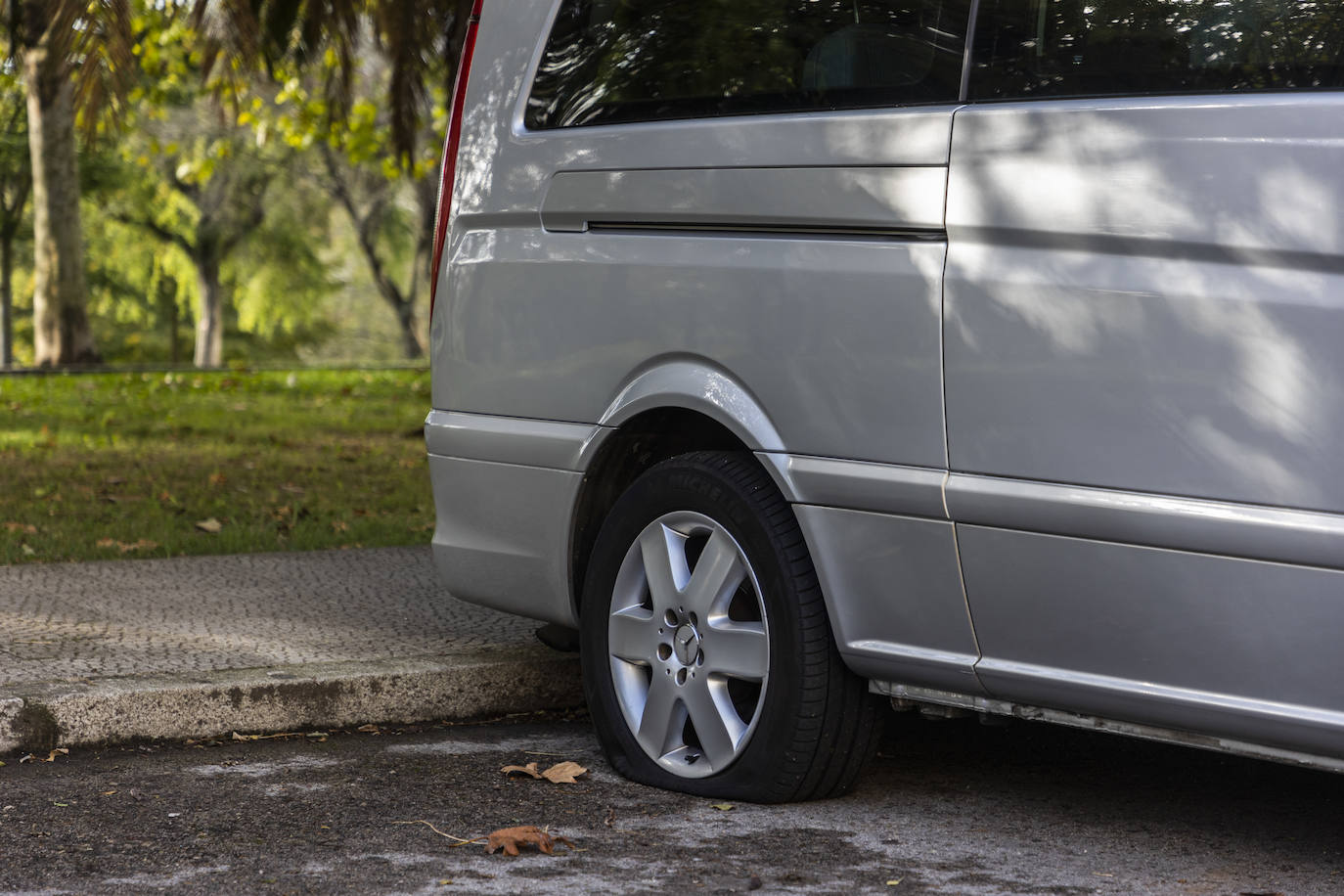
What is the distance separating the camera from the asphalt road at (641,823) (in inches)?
127

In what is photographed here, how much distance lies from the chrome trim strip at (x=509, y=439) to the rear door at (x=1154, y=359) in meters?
1.14

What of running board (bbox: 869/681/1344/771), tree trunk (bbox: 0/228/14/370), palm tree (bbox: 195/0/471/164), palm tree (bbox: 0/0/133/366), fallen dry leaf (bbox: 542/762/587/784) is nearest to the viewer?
running board (bbox: 869/681/1344/771)

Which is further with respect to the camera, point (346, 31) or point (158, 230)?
point (158, 230)

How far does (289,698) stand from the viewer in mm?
4465

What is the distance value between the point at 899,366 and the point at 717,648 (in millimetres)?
773

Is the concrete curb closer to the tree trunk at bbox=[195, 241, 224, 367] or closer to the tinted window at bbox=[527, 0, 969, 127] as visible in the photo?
the tinted window at bbox=[527, 0, 969, 127]

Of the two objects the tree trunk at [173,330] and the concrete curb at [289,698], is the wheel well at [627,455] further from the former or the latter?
the tree trunk at [173,330]

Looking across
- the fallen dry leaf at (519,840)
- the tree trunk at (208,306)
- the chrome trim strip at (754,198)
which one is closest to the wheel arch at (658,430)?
the chrome trim strip at (754,198)

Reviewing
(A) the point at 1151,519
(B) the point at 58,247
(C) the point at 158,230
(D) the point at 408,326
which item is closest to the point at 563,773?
(A) the point at 1151,519

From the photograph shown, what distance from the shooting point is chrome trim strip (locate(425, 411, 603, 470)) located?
13.4 ft

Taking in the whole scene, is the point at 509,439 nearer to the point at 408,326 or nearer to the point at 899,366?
the point at 899,366

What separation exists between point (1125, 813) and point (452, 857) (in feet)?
4.82

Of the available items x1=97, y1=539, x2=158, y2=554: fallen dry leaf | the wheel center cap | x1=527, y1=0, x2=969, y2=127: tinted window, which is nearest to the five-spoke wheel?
the wheel center cap

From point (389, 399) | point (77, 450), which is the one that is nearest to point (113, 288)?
point (389, 399)
